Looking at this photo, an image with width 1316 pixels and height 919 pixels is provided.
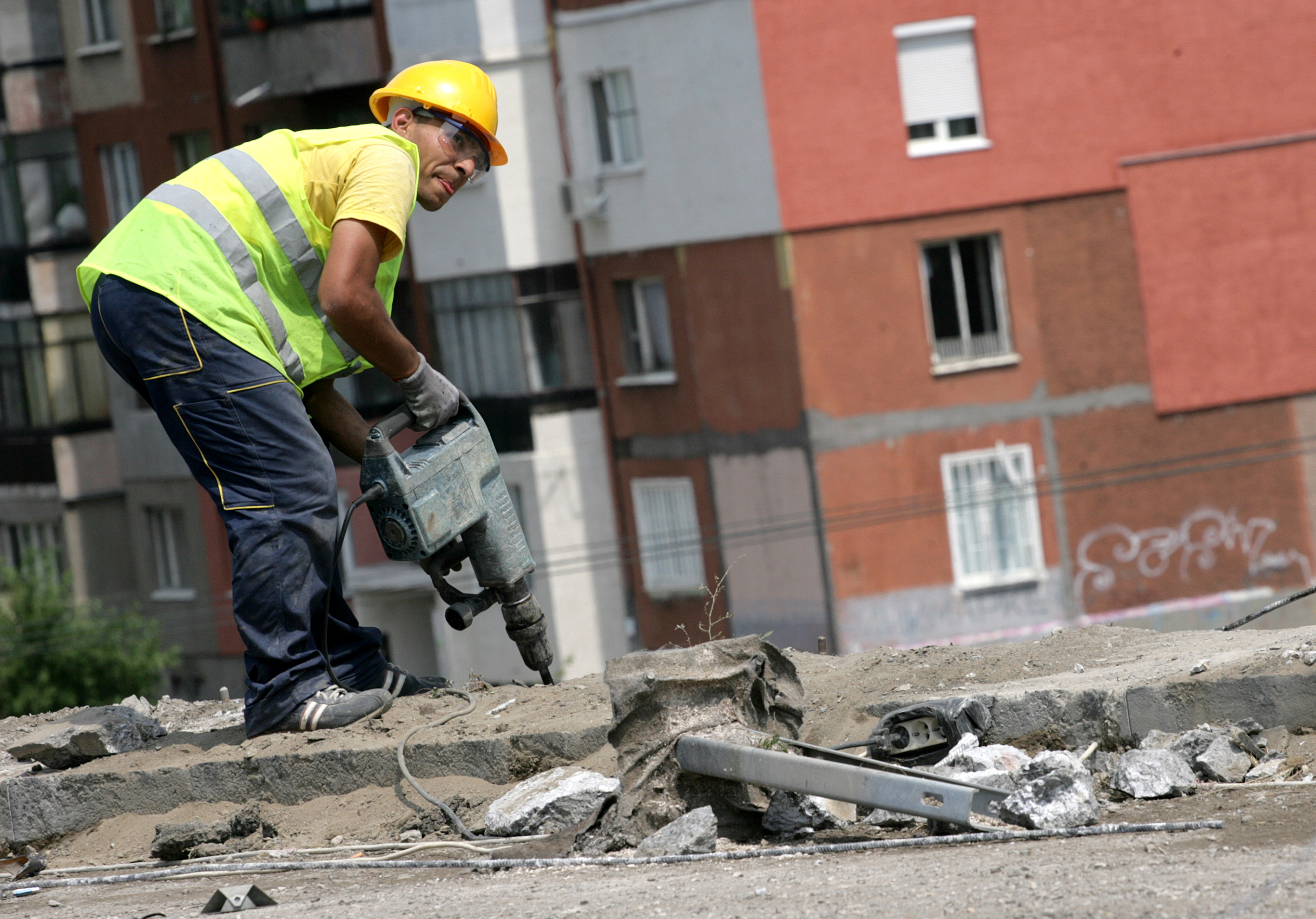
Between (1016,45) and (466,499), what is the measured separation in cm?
1805

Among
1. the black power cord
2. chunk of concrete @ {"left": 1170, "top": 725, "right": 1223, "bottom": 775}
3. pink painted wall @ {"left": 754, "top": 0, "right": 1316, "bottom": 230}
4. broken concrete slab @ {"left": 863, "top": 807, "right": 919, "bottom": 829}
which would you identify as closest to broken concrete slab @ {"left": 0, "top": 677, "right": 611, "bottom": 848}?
the black power cord

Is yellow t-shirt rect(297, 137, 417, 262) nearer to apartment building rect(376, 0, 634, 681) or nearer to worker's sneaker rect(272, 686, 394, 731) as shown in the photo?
worker's sneaker rect(272, 686, 394, 731)

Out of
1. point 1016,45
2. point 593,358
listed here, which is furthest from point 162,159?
point 1016,45

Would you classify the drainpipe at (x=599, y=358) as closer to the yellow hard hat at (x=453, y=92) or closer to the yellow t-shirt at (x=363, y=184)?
the yellow hard hat at (x=453, y=92)

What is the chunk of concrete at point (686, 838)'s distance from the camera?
413cm

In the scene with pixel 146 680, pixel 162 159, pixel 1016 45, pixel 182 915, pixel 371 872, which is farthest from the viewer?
pixel 162 159

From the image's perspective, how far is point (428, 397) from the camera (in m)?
5.36

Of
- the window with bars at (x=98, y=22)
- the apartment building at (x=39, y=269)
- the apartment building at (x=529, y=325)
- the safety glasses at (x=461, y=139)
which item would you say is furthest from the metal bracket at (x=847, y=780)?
the window with bars at (x=98, y=22)

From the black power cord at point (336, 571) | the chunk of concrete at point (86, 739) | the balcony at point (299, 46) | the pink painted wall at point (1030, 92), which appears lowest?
the chunk of concrete at point (86, 739)

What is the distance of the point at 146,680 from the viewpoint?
79.7 feet

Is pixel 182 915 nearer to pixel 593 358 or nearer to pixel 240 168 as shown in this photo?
pixel 240 168

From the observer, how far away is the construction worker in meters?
5.08

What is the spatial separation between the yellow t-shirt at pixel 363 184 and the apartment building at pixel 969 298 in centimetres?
1652

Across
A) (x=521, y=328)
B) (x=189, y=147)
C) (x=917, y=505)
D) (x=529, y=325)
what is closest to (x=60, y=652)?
(x=521, y=328)
